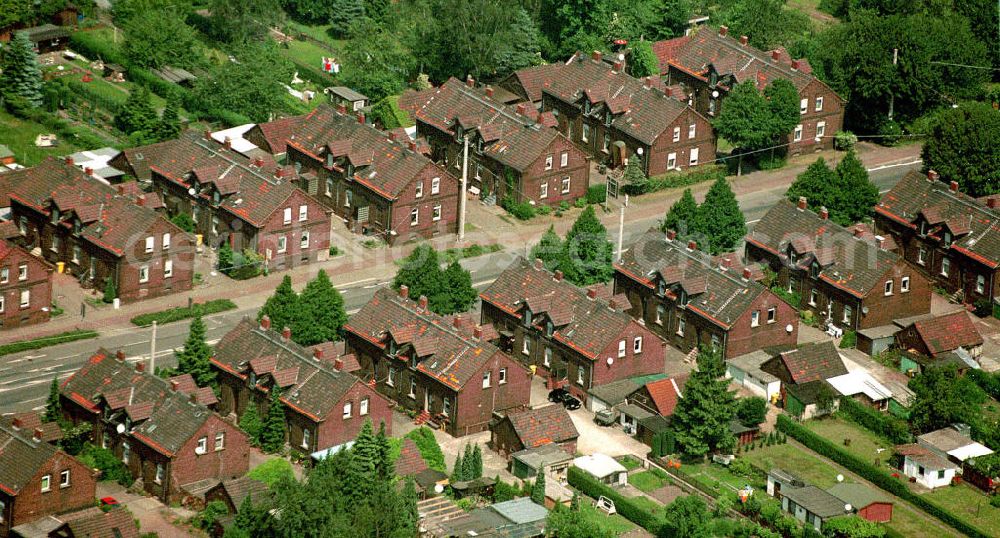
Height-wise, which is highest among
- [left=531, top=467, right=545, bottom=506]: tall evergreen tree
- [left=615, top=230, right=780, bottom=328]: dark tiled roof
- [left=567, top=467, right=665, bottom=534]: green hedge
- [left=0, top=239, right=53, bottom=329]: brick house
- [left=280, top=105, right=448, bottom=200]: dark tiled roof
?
[left=280, top=105, right=448, bottom=200]: dark tiled roof

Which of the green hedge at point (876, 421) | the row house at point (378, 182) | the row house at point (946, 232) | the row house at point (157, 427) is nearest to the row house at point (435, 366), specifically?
the row house at point (157, 427)

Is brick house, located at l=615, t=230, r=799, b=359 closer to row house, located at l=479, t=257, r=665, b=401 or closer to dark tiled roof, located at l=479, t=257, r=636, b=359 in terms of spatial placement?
row house, located at l=479, t=257, r=665, b=401

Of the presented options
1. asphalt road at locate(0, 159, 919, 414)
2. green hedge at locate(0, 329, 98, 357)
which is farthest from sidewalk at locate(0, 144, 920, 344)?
asphalt road at locate(0, 159, 919, 414)

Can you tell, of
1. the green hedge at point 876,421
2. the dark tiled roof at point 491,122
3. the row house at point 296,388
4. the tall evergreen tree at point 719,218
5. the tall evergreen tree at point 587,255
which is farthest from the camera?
the dark tiled roof at point 491,122

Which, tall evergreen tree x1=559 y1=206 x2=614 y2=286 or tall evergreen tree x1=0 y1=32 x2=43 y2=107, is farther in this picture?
tall evergreen tree x1=0 y1=32 x2=43 y2=107

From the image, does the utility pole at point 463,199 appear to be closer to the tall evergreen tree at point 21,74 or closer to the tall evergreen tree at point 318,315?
the tall evergreen tree at point 318,315

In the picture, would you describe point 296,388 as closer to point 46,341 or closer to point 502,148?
point 46,341

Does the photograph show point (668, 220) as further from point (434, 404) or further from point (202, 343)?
point (202, 343)

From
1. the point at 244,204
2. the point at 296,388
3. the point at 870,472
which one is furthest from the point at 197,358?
the point at 870,472
